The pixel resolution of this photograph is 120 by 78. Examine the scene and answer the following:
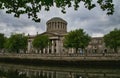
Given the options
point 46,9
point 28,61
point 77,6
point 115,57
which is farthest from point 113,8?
point 28,61

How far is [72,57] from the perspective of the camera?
62969mm

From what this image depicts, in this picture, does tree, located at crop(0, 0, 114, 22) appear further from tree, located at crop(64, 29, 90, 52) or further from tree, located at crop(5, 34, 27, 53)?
tree, located at crop(5, 34, 27, 53)

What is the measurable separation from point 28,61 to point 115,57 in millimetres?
29638

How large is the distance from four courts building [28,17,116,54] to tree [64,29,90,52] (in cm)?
2728

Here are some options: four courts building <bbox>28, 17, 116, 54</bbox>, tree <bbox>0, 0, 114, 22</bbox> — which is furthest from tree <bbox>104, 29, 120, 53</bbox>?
tree <bbox>0, 0, 114, 22</bbox>

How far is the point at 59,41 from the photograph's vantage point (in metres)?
124

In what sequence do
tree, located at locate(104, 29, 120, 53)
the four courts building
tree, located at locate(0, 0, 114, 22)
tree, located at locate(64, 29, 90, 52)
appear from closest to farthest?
tree, located at locate(0, 0, 114, 22)
tree, located at locate(104, 29, 120, 53)
tree, located at locate(64, 29, 90, 52)
the four courts building

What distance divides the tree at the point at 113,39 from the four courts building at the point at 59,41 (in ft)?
90.7

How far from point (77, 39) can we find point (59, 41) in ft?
131

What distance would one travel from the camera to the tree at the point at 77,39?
8431 centimetres

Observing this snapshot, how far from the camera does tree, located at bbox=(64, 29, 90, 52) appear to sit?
8431cm

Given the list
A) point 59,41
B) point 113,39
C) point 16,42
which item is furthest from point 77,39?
point 59,41

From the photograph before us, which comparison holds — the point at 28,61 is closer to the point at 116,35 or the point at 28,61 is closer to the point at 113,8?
the point at 116,35

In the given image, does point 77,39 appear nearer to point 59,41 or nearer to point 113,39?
point 113,39
